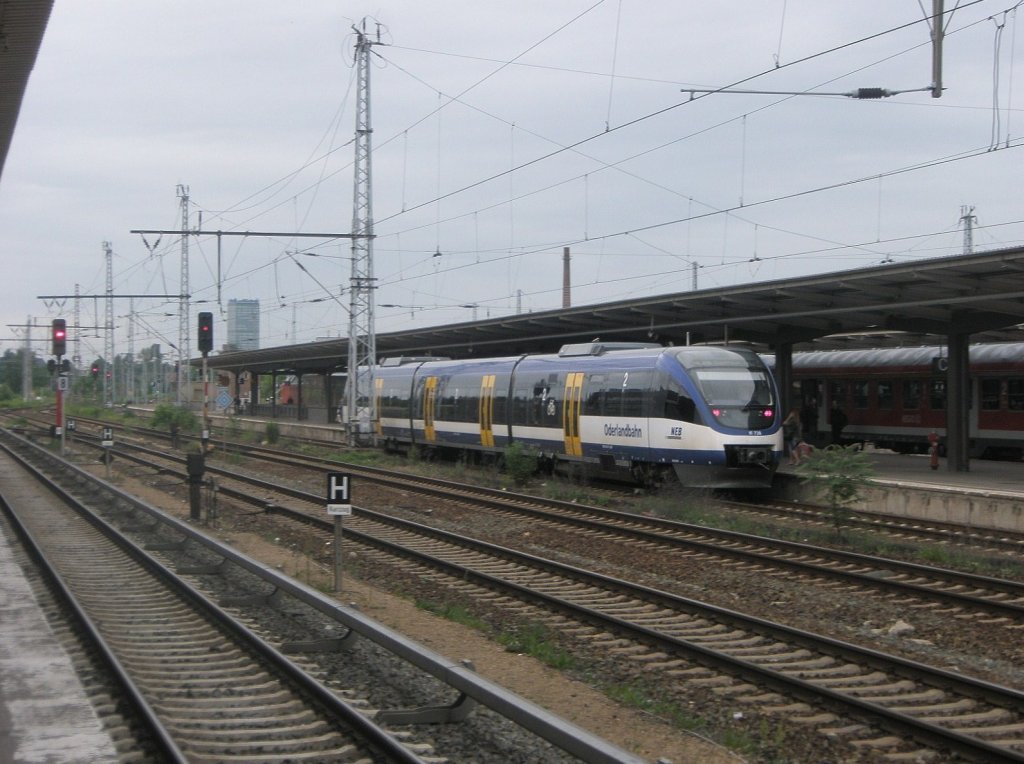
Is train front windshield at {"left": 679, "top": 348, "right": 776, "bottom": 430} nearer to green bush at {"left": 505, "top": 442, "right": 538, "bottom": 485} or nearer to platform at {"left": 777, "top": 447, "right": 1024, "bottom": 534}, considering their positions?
platform at {"left": 777, "top": 447, "right": 1024, "bottom": 534}

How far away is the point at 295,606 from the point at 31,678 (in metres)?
3.87

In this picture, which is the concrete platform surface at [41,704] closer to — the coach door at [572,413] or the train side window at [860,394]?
the coach door at [572,413]

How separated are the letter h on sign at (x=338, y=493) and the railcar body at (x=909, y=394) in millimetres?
22145

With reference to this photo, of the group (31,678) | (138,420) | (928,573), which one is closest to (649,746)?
(31,678)

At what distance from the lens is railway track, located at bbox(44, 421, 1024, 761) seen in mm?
7129

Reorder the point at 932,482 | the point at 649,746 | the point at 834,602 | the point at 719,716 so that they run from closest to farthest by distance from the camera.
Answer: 1. the point at 649,746
2. the point at 719,716
3. the point at 834,602
4. the point at 932,482

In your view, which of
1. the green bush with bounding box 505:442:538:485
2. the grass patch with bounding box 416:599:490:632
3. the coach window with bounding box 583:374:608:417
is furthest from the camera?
the green bush with bounding box 505:442:538:485

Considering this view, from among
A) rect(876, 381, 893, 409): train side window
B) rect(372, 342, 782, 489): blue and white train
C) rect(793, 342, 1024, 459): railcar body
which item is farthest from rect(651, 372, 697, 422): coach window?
rect(876, 381, 893, 409): train side window

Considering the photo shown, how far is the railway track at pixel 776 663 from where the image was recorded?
713 cm

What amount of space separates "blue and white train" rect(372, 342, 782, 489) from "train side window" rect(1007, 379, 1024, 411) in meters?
11.0

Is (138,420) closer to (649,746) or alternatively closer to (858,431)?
(858,431)

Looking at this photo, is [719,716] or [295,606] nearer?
[719,716]

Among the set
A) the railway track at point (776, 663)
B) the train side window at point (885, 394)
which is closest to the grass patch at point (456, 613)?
the railway track at point (776, 663)

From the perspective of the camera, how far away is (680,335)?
104ft
